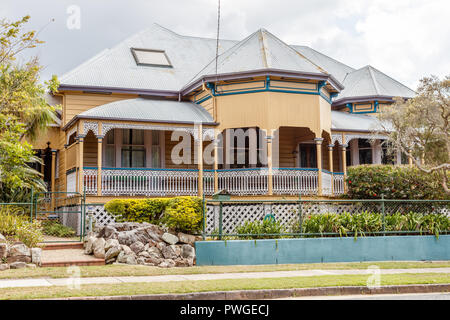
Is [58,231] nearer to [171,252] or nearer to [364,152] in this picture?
[171,252]

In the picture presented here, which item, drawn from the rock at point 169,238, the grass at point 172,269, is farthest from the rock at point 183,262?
the grass at point 172,269

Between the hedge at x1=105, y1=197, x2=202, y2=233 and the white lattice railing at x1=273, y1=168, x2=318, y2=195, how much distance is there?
5.82m

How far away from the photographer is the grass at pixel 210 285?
889 centimetres

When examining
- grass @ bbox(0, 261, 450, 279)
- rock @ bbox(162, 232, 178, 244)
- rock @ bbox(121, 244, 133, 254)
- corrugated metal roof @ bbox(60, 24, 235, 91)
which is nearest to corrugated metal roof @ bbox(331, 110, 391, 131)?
corrugated metal roof @ bbox(60, 24, 235, 91)

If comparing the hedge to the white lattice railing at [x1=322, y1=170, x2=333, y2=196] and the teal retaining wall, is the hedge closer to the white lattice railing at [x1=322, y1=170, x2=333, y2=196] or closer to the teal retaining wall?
the teal retaining wall

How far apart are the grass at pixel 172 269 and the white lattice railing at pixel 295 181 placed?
6411 millimetres

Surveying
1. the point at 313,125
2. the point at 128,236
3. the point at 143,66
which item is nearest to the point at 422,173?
the point at 313,125

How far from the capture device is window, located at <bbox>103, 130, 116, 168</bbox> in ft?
72.4

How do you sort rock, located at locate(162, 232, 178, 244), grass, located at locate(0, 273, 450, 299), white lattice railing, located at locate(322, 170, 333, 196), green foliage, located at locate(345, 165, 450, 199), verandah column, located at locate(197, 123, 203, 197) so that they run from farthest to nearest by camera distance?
white lattice railing, located at locate(322, 170, 333, 196)
verandah column, located at locate(197, 123, 203, 197)
green foliage, located at locate(345, 165, 450, 199)
rock, located at locate(162, 232, 178, 244)
grass, located at locate(0, 273, 450, 299)

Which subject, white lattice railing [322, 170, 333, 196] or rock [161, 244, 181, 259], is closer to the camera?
rock [161, 244, 181, 259]

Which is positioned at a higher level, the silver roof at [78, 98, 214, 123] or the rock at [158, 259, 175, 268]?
the silver roof at [78, 98, 214, 123]

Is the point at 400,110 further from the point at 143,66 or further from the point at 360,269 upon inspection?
the point at 143,66

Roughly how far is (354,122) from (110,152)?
10.8m
